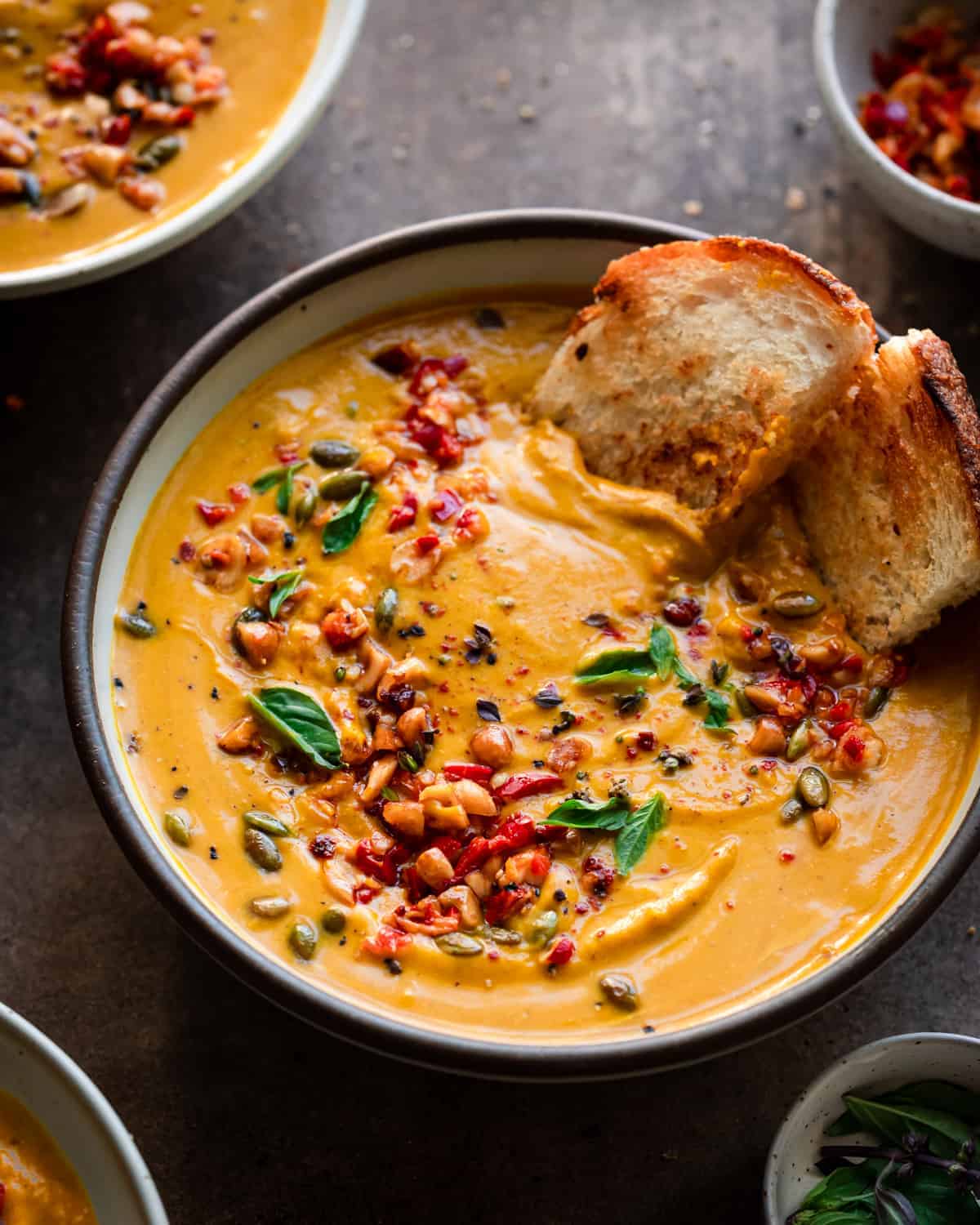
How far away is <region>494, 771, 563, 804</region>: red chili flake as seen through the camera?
3.28 m

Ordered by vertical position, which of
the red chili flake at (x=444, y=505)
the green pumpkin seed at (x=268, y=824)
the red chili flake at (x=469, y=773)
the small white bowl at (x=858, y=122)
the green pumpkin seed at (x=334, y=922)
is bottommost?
Answer: the green pumpkin seed at (x=334, y=922)

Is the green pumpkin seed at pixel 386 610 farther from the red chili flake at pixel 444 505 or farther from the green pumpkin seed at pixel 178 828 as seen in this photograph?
the green pumpkin seed at pixel 178 828

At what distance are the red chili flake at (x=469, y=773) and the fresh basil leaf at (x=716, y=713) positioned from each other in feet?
1.70

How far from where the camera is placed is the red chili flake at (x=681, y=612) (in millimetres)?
3500

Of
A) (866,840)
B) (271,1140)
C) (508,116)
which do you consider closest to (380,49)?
(508,116)

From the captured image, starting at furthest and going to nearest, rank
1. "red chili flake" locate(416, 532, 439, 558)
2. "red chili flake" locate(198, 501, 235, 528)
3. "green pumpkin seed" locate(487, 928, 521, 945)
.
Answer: "red chili flake" locate(198, 501, 235, 528) → "red chili flake" locate(416, 532, 439, 558) → "green pumpkin seed" locate(487, 928, 521, 945)

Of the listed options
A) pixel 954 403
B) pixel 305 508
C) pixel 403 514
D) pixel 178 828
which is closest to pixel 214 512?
pixel 305 508

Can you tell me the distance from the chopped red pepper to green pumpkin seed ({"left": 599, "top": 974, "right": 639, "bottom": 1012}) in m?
1.16

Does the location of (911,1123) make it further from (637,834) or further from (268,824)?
(268,824)

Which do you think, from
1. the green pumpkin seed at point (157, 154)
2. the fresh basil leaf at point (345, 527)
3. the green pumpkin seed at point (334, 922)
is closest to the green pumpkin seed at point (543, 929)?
the green pumpkin seed at point (334, 922)

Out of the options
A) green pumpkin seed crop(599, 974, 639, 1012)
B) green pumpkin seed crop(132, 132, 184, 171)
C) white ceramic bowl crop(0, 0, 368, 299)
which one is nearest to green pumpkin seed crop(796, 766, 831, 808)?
green pumpkin seed crop(599, 974, 639, 1012)

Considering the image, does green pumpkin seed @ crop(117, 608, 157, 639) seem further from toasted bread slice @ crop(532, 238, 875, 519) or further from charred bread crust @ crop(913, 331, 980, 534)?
charred bread crust @ crop(913, 331, 980, 534)

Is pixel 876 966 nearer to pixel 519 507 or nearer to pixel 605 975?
pixel 605 975

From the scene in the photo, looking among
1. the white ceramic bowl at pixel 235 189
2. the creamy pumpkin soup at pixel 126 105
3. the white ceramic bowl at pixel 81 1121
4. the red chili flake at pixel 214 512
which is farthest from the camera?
the creamy pumpkin soup at pixel 126 105
